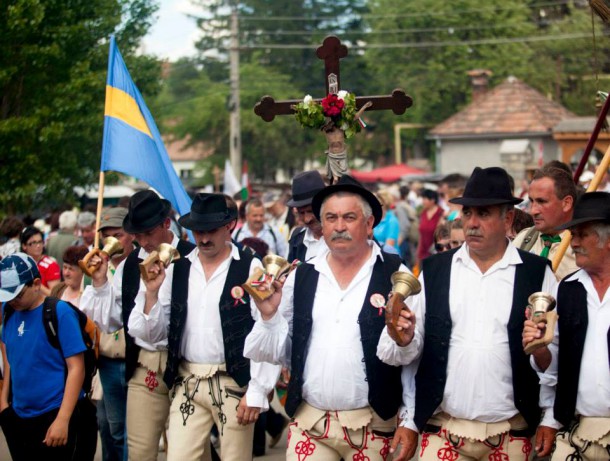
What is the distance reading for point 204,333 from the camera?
6969 mm

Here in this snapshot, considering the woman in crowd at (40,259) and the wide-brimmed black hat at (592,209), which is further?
the woman in crowd at (40,259)

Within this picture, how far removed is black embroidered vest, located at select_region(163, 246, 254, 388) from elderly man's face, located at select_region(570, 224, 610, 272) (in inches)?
89.2

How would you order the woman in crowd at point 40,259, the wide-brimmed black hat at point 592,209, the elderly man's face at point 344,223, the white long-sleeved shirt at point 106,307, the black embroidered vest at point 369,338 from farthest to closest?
the woman in crowd at point 40,259 → the white long-sleeved shirt at point 106,307 → the elderly man's face at point 344,223 → the black embroidered vest at point 369,338 → the wide-brimmed black hat at point 592,209

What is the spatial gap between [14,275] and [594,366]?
358 cm

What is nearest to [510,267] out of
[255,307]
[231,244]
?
[255,307]

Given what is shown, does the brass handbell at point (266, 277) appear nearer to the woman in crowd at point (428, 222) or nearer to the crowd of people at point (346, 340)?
the crowd of people at point (346, 340)

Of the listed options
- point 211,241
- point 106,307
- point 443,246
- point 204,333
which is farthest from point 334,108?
point 443,246

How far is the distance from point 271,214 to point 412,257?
3535 millimetres

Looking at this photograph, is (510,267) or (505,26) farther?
(505,26)

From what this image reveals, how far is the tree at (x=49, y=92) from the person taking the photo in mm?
14758

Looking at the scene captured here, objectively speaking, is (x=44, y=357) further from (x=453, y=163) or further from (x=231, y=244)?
(x=453, y=163)

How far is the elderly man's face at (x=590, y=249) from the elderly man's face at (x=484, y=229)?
0.40m

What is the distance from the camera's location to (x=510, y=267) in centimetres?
567

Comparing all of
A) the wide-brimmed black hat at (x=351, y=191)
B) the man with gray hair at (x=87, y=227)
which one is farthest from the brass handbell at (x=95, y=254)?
the man with gray hair at (x=87, y=227)
